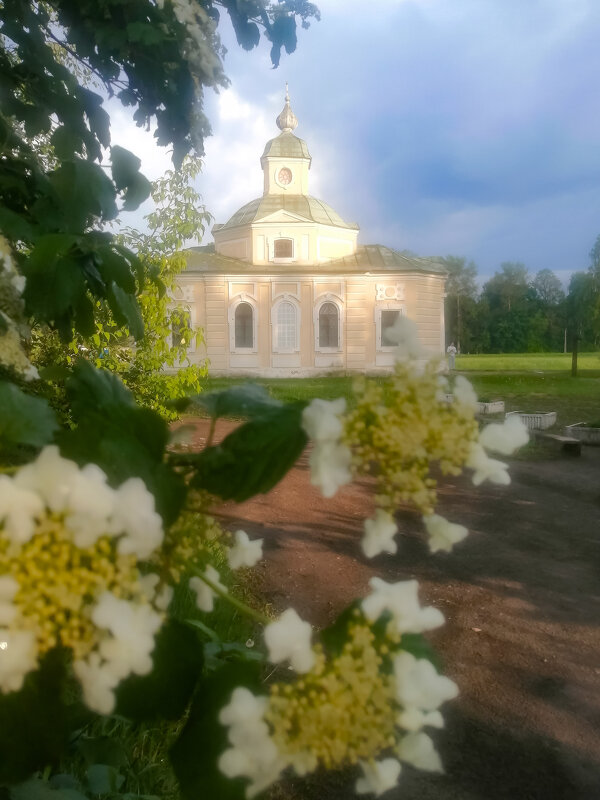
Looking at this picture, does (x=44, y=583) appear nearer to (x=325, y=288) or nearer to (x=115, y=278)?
(x=115, y=278)

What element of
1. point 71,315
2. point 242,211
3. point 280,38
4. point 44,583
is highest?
point 242,211

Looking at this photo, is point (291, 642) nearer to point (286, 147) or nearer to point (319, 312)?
point (319, 312)

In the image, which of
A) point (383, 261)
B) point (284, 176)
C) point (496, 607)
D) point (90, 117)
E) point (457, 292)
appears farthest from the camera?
point (284, 176)

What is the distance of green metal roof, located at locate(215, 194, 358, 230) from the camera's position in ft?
58.2

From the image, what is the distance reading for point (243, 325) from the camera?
16.2 metres

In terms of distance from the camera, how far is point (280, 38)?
231cm

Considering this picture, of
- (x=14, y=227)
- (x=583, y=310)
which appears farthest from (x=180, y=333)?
(x=583, y=310)

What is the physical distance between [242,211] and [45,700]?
61.6 ft

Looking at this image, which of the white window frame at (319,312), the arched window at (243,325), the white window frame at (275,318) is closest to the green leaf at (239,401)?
→ the white window frame at (319,312)

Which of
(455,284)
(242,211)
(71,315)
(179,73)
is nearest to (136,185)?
(71,315)

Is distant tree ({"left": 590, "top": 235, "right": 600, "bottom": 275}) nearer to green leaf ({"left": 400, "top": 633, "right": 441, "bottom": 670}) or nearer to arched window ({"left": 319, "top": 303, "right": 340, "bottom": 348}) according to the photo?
arched window ({"left": 319, "top": 303, "right": 340, "bottom": 348})

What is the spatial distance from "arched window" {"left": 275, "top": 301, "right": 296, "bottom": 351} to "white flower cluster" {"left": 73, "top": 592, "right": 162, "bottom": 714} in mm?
14757

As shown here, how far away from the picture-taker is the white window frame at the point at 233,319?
49.9 ft

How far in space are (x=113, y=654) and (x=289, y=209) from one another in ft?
60.9
